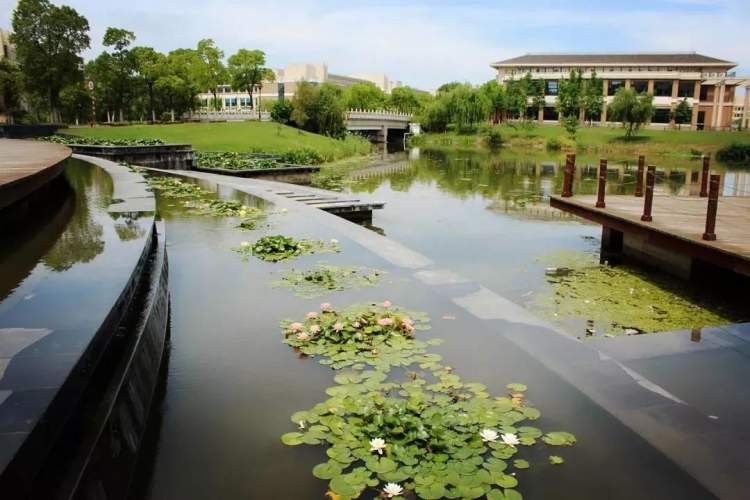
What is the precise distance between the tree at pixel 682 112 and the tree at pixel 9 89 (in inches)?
2524

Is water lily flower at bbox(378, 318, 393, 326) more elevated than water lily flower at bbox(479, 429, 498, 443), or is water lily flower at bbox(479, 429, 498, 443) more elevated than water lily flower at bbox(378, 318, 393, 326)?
water lily flower at bbox(378, 318, 393, 326)

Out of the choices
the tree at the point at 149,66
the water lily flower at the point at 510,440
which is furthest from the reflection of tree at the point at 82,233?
the tree at the point at 149,66

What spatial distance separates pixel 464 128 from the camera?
6819cm

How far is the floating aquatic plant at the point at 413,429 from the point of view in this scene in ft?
9.78

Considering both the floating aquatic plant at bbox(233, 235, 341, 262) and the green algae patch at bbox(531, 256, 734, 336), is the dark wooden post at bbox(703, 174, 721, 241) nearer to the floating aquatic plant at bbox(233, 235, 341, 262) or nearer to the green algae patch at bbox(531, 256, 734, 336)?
the green algae patch at bbox(531, 256, 734, 336)

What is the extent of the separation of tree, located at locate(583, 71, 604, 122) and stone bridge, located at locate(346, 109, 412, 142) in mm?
20553

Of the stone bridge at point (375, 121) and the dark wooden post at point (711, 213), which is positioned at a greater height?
the stone bridge at point (375, 121)

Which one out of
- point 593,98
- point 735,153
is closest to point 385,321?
point 735,153

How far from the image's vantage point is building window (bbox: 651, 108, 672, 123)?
70.1 m

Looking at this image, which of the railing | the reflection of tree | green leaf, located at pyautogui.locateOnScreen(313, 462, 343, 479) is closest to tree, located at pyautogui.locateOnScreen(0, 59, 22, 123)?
the railing

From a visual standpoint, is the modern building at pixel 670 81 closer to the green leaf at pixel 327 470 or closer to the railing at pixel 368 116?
the railing at pixel 368 116

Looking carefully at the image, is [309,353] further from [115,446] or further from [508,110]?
[508,110]

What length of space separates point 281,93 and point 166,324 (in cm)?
8225

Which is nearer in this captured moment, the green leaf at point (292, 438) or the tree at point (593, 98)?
the green leaf at point (292, 438)
